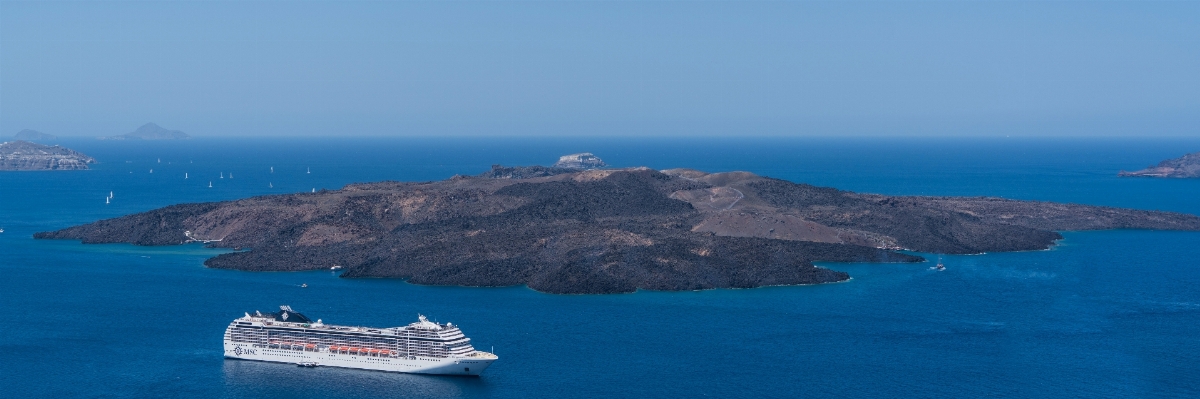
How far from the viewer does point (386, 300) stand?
73.8 meters

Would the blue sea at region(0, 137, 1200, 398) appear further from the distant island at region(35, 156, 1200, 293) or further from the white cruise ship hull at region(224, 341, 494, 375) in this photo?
the distant island at region(35, 156, 1200, 293)

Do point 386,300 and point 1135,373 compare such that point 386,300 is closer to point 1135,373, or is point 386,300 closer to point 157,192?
point 1135,373

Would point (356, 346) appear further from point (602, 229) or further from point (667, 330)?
point (602, 229)

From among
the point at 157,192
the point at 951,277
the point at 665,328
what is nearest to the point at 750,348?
the point at 665,328

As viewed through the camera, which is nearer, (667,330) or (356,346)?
(356,346)

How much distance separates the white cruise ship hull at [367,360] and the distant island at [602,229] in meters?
22.7

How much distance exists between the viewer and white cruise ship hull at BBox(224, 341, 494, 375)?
54.9m

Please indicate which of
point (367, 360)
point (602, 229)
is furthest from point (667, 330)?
point (602, 229)

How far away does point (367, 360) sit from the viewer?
185 feet

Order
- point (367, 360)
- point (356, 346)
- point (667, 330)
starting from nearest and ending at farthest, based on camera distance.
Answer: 1. point (367, 360)
2. point (356, 346)
3. point (667, 330)

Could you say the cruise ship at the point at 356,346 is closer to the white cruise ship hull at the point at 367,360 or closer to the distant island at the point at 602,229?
the white cruise ship hull at the point at 367,360

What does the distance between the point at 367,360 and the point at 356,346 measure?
0.92 metres

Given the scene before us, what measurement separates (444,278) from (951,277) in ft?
113

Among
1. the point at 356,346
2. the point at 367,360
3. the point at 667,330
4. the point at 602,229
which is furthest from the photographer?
the point at 602,229
